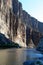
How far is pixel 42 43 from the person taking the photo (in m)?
119

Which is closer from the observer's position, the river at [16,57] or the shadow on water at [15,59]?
the shadow on water at [15,59]

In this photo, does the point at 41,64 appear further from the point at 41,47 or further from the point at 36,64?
the point at 41,47

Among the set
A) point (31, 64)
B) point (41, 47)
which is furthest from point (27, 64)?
point (41, 47)

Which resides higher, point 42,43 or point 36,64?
point 42,43

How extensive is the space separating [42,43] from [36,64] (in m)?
81.6

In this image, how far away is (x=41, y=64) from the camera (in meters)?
38.3

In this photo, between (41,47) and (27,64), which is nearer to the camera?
(27,64)

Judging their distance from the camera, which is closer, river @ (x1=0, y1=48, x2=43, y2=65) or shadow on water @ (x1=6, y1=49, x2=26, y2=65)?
shadow on water @ (x1=6, y1=49, x2=26, y2=65)

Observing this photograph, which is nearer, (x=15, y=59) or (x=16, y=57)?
(x=15, y=59)

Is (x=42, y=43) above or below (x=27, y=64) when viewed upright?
above

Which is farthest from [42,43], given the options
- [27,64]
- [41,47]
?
[27,64]

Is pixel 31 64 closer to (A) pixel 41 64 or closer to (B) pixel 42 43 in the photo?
(A) pixel 41 64

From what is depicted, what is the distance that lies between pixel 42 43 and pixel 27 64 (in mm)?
79848

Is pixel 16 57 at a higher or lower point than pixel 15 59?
higher
